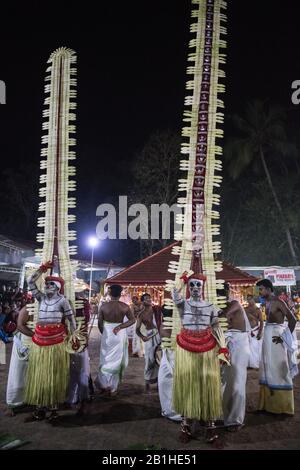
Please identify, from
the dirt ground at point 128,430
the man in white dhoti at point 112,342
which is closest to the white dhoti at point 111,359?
the man in white dhoti at point 112,342

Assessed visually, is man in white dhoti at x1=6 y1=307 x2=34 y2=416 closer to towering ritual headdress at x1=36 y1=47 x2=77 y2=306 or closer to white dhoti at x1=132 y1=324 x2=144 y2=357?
towering ritual headdress at x1=36 y1=47 x2=77 y2=306

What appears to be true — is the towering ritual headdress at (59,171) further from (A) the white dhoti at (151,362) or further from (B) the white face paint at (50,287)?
(A) the white dhoti at (151,362)

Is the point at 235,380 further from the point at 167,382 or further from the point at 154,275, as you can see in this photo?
the point at 154,275

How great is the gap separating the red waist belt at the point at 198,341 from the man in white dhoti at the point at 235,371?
2.41 ft

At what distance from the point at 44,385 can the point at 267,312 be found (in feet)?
A: 10.5

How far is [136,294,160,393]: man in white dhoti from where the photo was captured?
7.20 meters

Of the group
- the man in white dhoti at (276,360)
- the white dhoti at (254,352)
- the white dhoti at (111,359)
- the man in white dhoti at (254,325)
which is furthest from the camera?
the white dhoti at (254,352)

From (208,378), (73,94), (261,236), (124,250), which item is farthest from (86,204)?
(208,378)

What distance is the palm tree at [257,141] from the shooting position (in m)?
29.9

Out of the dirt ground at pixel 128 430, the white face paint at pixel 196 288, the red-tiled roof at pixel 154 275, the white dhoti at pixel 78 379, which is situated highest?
the red-tiled roof at pixel 154 275

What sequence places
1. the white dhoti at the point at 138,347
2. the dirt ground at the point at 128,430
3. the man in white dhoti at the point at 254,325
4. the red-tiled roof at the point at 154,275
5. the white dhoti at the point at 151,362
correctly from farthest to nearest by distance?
the red-tiled roof at the point at 154,275, the white dhoti at the point at 138,347, the man in white dhoti at the point at 254,325, the white dhoti at the point at 151,362, the dirt ground at the point at 128,430

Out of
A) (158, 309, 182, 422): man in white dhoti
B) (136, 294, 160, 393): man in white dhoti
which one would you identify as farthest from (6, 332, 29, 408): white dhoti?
(136, 294, 160, 393): man in white dhoti

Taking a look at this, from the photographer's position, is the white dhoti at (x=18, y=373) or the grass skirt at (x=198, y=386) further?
the white dhoti at (x=18, y=373)
